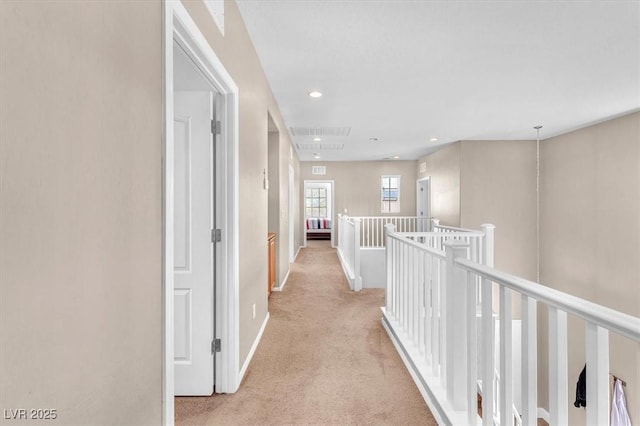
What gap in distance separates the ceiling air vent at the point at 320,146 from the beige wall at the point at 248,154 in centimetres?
394

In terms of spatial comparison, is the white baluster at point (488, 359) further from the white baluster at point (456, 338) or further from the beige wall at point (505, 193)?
the beige wall at point (505, 193)

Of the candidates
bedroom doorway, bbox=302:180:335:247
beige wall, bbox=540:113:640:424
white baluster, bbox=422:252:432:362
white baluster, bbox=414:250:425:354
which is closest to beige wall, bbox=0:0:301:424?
white baluster, bbox=422:252:432:362

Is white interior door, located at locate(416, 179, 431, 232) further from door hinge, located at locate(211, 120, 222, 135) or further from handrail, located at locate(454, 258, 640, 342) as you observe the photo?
handrail, located at locate(454, 258, 640, 342)

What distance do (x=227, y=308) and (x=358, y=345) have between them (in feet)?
4.47

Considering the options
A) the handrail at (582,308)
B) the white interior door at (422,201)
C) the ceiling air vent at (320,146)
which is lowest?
the handrail at (582,308)

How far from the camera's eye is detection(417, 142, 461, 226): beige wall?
7242mm

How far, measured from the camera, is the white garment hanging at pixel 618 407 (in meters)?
4.56

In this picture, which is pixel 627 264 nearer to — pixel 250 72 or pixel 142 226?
pixel 250 72

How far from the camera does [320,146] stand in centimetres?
760

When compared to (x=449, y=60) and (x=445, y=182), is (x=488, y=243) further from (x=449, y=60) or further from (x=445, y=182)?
(x=445, y=182)

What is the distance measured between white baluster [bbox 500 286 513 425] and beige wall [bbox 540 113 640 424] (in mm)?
4656

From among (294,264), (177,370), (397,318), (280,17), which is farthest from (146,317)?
(294,264)

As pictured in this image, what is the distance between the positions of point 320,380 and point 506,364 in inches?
56.5

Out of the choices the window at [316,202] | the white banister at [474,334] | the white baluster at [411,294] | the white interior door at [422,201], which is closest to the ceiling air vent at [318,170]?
the white interior door at [422,201]
